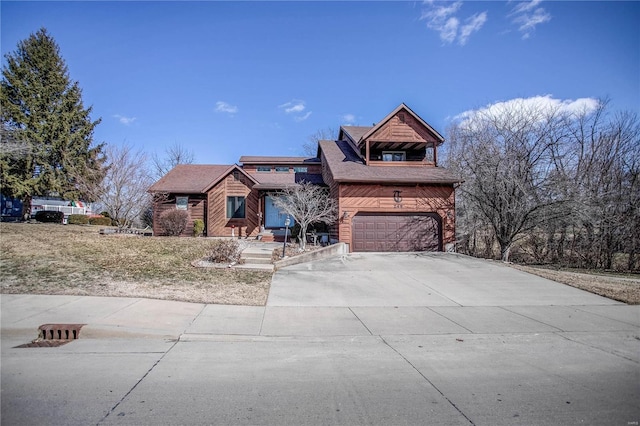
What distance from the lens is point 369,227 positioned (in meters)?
18.5

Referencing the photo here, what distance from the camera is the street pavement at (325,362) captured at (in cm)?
335

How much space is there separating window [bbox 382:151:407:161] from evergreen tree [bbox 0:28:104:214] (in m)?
22.0

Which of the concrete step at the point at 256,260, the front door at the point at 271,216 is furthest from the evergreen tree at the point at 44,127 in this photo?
the concrete step at the point at 256,260

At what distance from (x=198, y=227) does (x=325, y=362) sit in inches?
705

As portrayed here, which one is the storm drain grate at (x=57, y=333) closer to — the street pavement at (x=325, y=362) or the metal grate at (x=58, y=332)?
the metal grate at (x=58, y=332)

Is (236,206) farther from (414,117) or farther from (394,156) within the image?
(414,117)

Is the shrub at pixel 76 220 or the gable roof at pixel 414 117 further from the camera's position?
the shrub at pixel 76 220

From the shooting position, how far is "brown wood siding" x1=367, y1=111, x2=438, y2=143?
2064 centimetres

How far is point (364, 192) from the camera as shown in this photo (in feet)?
60.5

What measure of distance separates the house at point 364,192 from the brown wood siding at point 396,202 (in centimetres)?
5

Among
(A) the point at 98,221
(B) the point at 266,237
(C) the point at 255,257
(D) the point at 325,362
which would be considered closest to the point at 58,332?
(D) the point at 325,362

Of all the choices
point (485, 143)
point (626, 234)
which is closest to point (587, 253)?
point (626, 234)

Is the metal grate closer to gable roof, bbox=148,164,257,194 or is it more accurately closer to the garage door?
the garage door

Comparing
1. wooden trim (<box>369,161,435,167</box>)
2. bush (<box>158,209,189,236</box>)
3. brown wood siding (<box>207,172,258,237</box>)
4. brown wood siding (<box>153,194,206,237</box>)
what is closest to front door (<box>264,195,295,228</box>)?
brown wood siding (<box>207,172,258,237</box>)
